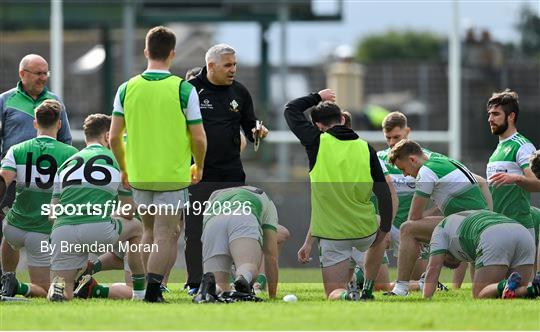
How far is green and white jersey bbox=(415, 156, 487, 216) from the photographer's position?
1127 centimetres

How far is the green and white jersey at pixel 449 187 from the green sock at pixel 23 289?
319 cm

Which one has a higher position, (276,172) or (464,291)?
(464,291)

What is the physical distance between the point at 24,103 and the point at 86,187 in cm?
186

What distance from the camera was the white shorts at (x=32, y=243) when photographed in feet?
36.6

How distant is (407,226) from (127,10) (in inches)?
648

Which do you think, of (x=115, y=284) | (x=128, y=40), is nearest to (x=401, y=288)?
(x=115, y=284)

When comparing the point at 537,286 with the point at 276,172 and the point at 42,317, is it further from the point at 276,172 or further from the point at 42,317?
the point at 276,172

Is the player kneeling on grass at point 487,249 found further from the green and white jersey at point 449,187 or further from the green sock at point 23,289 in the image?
the green sock at point 23,289

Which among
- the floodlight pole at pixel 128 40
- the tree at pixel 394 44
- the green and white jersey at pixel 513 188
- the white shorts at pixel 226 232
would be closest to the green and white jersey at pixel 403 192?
the green and white jersey at pixel 513 188

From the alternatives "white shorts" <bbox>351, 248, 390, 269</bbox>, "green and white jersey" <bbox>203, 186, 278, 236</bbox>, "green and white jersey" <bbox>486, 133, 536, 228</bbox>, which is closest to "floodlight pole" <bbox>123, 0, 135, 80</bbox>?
"white shorts" <bbox>351, 248, 390, 269</bbox>

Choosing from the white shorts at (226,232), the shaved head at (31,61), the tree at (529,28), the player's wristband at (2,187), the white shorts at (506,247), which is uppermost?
the shaved head at (31,61)

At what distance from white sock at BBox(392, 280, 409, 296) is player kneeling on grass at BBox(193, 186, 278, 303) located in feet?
3.81

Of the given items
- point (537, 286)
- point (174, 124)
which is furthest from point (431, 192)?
point (174, 124)

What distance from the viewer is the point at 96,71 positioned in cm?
4841
